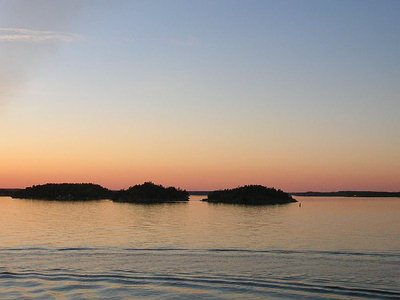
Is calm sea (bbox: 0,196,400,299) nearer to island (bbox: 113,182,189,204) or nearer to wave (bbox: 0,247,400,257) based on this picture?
wave (bbox: 0,247,400,257)

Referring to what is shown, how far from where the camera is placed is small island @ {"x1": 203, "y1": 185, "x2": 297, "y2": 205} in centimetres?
18350

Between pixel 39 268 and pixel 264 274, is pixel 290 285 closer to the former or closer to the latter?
pixel 264 274

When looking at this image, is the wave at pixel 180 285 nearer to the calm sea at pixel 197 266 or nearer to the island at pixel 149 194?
the calm sea at pixel 197 266

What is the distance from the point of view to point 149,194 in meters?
192

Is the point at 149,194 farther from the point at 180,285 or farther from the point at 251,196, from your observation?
the point at 180,285

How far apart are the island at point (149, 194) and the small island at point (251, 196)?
14177mm

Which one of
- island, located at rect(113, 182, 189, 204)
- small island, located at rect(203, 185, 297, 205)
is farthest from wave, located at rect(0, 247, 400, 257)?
island, located at rect(113, 182, 189, 204)

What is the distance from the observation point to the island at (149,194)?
7505 inches

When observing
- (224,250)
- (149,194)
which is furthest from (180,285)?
(149,194)

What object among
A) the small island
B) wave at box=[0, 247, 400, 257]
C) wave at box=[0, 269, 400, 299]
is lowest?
wave at box=[0, 269, 400, 299]

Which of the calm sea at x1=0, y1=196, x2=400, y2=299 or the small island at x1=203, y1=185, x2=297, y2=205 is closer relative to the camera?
the calm sea at x1=0, y1=196, x2=400, y2=299

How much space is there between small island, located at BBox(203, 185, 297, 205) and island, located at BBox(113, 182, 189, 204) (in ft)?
46.5

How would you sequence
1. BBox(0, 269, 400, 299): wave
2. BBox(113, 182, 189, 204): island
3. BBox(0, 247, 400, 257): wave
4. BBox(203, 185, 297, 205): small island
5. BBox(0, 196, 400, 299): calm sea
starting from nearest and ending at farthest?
BBox(0, 269, 400, 299): wave < BBox(0, 196, 400, 299): calm sea < BBox(0, 247, 400, 257): wave < BBox(203, 185, 297, 205): small island < BBox(113, 182, 189, 204): island

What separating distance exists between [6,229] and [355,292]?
44022 mm
